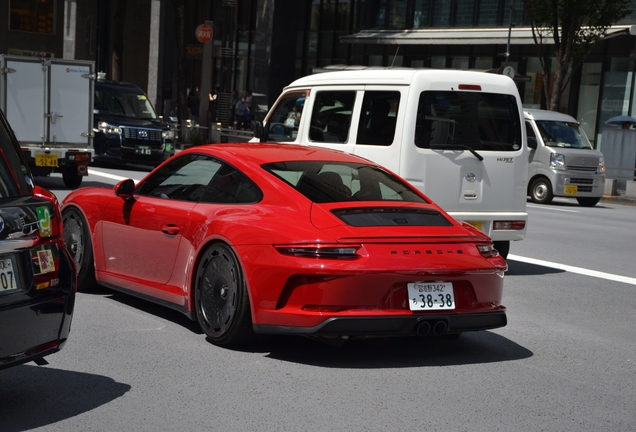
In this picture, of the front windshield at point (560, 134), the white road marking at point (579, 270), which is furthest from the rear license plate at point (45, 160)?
the front windshield at point (560, 134)

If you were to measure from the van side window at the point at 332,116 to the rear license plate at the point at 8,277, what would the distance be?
21.5 ft

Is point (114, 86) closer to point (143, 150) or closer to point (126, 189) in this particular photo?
point (143, 150)

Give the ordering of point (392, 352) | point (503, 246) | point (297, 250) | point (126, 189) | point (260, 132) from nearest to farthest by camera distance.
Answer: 1. point (297, 250)
2. point (392, 352)
3. point (126, 189)
4. point (503, 246)
5. point (260, 132)

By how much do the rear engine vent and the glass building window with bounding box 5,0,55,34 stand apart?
53.4 meters

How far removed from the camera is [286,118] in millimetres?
12055

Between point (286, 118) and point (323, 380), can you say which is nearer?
point (323, 380)

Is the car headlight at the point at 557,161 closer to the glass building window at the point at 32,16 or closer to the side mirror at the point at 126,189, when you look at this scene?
the side mirror at the point at 126,189

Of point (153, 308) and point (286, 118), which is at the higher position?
point (286, 118)

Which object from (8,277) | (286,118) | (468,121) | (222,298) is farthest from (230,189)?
(286,118)

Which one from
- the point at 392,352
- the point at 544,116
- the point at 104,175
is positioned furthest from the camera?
the point at 544,116

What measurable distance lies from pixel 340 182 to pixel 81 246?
2.47m

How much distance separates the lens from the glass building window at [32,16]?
5609 centimetres

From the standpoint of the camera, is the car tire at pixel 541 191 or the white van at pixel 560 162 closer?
the white van at pixel 560 162

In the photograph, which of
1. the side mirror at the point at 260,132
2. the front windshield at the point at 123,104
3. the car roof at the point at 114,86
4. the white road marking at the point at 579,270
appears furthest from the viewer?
the car roof at the point at 114,86
